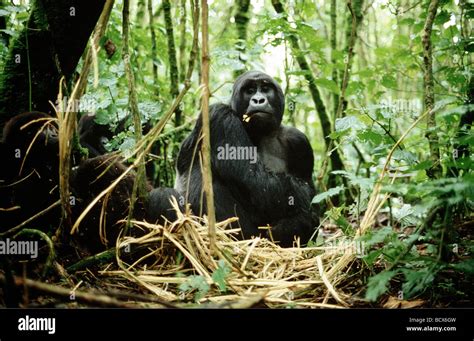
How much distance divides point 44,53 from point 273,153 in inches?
68.3

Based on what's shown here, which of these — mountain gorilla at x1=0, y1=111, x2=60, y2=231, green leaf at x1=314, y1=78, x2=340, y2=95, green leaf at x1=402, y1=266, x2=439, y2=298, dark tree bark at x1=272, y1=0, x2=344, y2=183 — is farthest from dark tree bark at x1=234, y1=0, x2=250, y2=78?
green leaf at x1=402, y1=266, x2=439, y2=298

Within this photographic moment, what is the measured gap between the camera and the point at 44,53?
2150 millimetres

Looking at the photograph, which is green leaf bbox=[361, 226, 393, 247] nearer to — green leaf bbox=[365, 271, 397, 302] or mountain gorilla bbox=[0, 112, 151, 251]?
green leaf bbox=[365, 271, 397, 302]

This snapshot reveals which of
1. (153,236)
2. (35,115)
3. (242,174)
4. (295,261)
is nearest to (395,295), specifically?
(295,261)

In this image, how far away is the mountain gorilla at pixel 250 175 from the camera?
2.98 metres

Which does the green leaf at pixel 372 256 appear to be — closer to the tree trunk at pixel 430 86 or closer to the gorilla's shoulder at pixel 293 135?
the tree trunk at pixel 430 86

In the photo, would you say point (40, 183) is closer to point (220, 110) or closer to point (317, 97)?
point (220, 110)

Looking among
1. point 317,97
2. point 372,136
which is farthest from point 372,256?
point 317,97

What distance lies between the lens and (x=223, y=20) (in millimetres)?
5500

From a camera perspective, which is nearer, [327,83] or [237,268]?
[237,268]

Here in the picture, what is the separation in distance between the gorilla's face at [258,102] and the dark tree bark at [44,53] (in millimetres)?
1291

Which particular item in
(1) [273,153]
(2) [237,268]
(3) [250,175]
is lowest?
(2) [237,268]

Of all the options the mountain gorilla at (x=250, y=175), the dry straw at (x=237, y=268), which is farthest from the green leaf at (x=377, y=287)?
the mountain gorilla at (x=250, y=175)
